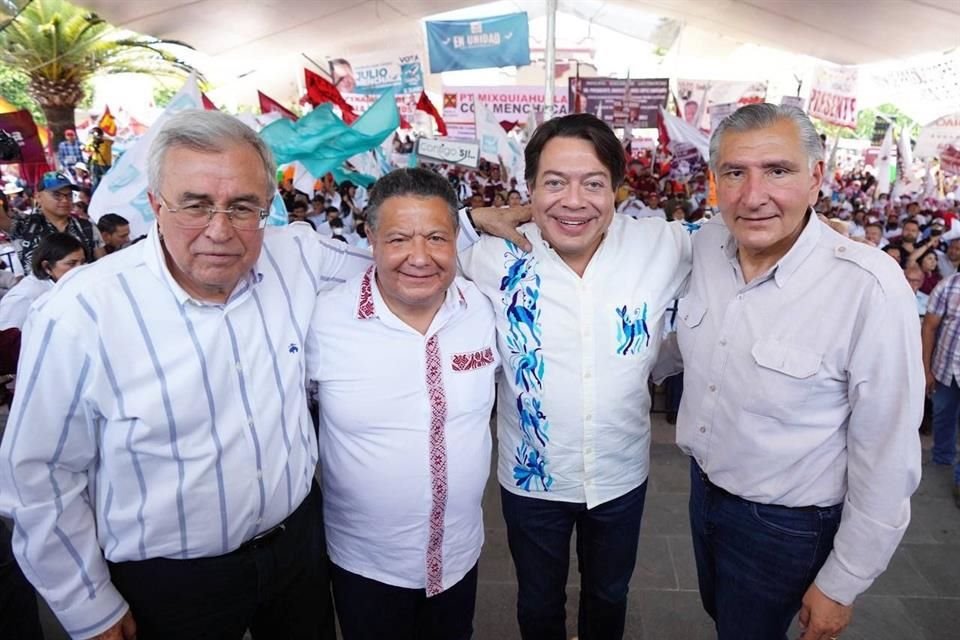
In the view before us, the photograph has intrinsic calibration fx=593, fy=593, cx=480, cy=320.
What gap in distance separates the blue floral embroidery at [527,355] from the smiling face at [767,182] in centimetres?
60

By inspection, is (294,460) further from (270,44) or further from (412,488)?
(270,44)

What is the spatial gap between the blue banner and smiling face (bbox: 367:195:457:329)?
10825 mm

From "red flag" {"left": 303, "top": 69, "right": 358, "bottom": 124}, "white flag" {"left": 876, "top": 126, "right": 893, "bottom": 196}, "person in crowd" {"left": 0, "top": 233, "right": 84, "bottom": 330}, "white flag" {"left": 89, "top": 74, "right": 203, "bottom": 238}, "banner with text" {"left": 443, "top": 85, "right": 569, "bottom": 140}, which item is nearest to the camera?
"person in crowd" {"left": 0, "top": 233, "right": 84, "bottom": 330}

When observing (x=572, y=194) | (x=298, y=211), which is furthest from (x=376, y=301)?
(x=298, y=211)

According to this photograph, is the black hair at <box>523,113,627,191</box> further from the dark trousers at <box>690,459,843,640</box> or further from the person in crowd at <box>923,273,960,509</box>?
the person in crowd at <box>923,273,960,509</box>

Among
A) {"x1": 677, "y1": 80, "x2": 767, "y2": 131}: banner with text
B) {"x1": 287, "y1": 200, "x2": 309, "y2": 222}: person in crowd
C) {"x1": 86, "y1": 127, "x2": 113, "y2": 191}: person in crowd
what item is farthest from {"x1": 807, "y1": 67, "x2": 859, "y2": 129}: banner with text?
{"x1": 86, "y1": 127, "x2": 113, "y2": 191}: person in crowd

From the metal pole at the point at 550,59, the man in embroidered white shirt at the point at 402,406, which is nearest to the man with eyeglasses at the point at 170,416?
the man in embroidered white shirt at the point at 402,406

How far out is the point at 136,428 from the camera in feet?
4.60

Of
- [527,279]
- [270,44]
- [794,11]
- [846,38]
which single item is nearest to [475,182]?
[270,44]

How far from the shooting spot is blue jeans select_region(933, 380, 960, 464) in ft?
12.8

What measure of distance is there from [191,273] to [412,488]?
31.7 inches

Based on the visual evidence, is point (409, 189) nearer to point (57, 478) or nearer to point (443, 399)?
point (443, 399)

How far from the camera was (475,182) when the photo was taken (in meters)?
13.6

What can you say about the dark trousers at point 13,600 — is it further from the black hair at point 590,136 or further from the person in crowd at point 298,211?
the person in crowd at point 298,211
